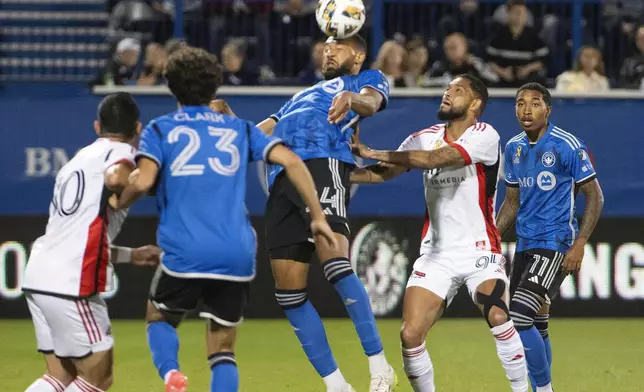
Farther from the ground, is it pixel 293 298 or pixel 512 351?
pixel 293 298

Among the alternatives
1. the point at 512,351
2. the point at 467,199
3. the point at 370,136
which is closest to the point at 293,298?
the point at 467,199

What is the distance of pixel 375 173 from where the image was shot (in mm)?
7336

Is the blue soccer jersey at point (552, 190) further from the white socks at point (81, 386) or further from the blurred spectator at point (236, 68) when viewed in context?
the blurred spectator at point (236, 68)

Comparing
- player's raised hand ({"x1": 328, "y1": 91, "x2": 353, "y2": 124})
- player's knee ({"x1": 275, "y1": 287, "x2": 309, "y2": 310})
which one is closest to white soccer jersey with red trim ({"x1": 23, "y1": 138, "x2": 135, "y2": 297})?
player's raised hand ({"x1": 328, "y1": 91, "x2": 353, "y2": 124})

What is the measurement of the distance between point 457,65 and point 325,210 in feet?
22.1

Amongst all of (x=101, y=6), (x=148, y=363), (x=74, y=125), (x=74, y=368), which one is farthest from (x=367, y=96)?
(x=101, y=6)

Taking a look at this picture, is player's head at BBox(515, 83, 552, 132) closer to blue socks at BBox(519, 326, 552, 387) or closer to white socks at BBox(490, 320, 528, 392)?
blue socks at BBox(519, 326, 552, 387)

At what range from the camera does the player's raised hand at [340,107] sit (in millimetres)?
6562

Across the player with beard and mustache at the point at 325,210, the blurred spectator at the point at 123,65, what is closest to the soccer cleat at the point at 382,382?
the player with beard and mustache at the point at 325,210

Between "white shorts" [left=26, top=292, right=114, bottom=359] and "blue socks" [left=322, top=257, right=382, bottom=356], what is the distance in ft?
5.15

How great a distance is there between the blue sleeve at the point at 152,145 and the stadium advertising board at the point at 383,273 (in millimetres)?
6652

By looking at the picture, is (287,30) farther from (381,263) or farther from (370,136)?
(381,263)

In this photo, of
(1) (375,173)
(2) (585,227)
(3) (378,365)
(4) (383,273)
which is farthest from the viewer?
(4) (383,273)

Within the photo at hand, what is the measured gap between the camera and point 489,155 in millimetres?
7066
